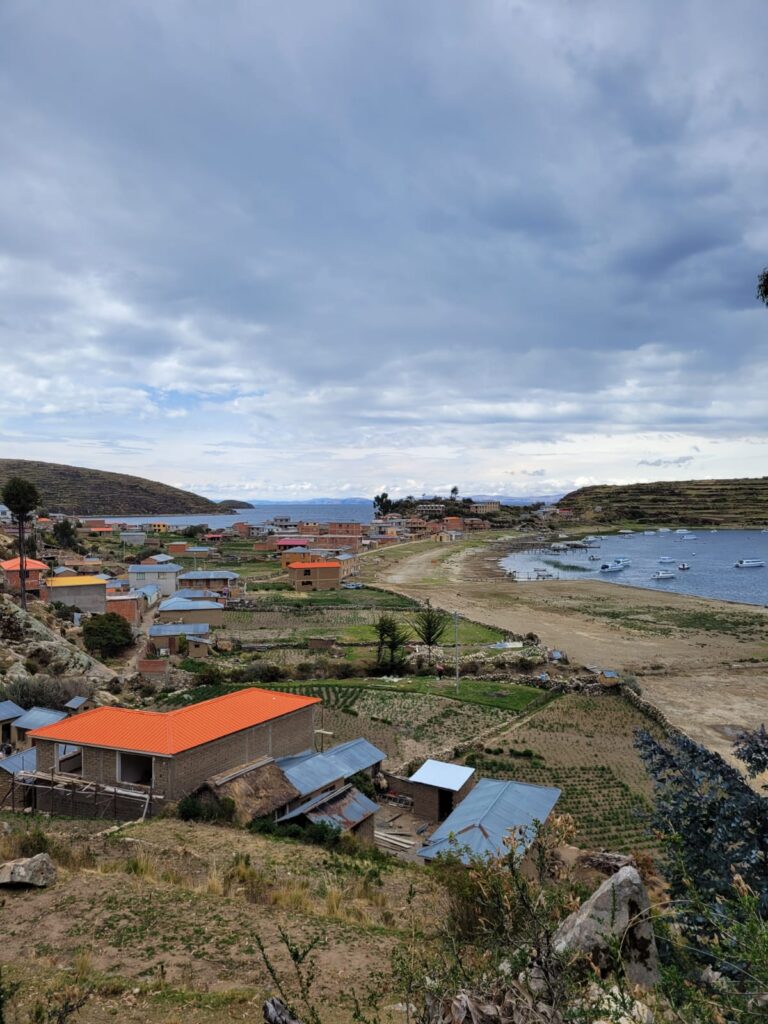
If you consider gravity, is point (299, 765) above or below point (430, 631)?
above

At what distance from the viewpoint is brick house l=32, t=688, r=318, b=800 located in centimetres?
1530

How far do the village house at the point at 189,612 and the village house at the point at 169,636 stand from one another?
16.5 ft

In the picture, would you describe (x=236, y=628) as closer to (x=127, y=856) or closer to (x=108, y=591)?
(x=108, y=591)

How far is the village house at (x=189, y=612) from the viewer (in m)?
47.7

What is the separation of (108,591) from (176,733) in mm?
42354

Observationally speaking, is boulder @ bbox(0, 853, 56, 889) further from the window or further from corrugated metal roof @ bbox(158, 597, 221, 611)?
corrugated metal roof @ bbox(158, 597, 221, 611)

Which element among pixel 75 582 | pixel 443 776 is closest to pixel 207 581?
pixel 75 582

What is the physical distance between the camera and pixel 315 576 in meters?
70.9

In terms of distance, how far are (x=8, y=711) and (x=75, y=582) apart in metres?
28.3

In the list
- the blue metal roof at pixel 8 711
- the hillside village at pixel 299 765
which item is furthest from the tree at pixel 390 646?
the blue metal roof at pixel 8 711

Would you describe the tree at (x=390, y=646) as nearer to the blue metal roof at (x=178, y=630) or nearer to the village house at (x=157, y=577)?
the blue metal roof at (x=178, y=630)

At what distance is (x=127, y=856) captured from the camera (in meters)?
11.7

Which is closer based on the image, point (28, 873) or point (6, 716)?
point (28, 873)

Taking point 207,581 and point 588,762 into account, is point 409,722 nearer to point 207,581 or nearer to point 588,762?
point 588,762
